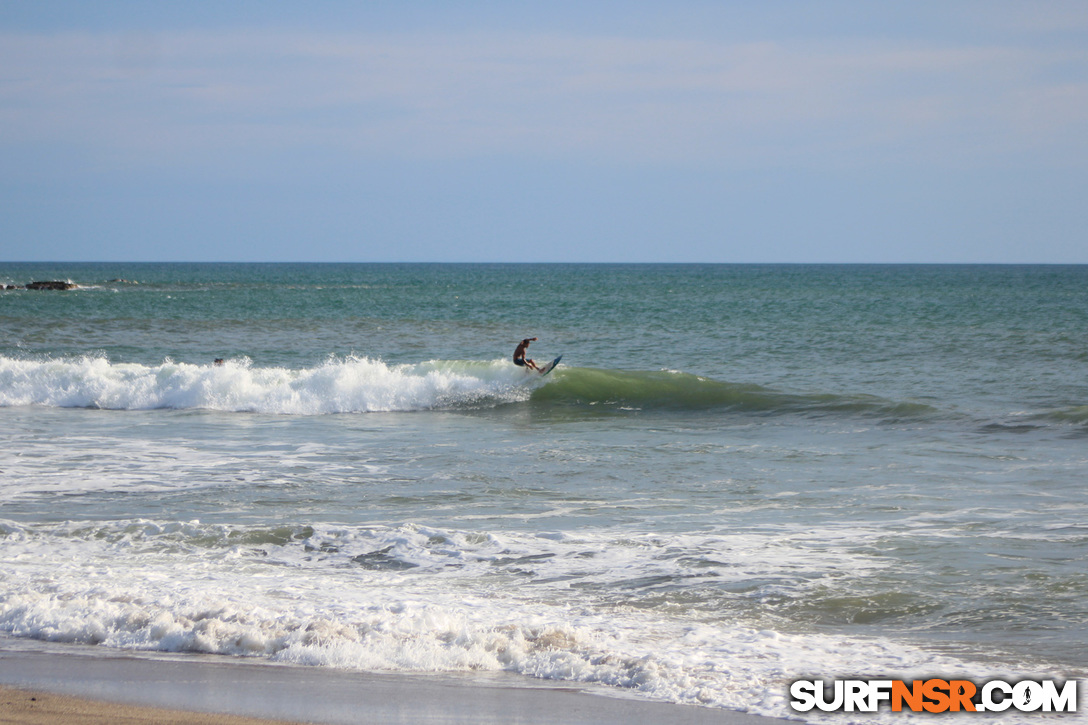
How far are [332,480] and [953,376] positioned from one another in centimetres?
1651

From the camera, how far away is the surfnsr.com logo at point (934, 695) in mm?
5367

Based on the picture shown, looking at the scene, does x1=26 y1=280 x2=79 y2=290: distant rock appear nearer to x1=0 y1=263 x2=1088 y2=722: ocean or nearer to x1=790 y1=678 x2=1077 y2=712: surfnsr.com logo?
x1=0 y1=263 x2=1088 y2=722: ocean

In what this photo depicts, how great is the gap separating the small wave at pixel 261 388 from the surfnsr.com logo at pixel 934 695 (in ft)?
50.1

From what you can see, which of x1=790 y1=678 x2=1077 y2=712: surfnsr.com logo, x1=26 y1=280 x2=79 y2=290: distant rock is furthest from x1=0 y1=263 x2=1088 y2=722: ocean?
x1=26 y1=280 x2=79 y2=290: distant rock

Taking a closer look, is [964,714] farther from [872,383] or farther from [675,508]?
[872,383]

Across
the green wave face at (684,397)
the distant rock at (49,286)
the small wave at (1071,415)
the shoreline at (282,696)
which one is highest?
the distant rock at (49,286)

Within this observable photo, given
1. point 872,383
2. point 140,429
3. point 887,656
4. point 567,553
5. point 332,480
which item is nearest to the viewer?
point 887,656


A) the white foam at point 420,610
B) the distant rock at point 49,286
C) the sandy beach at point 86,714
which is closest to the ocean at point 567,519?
the white foam at point 420,610

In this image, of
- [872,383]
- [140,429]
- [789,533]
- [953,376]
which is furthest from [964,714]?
[953,376]

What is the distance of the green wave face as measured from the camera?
18000 millimetres

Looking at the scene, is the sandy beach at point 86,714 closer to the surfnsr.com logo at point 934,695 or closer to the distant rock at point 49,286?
the surfnsr.com logo at point 934,695

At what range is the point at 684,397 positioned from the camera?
20344 millimetres

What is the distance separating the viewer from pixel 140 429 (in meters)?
16.4

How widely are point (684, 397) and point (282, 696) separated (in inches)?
614
